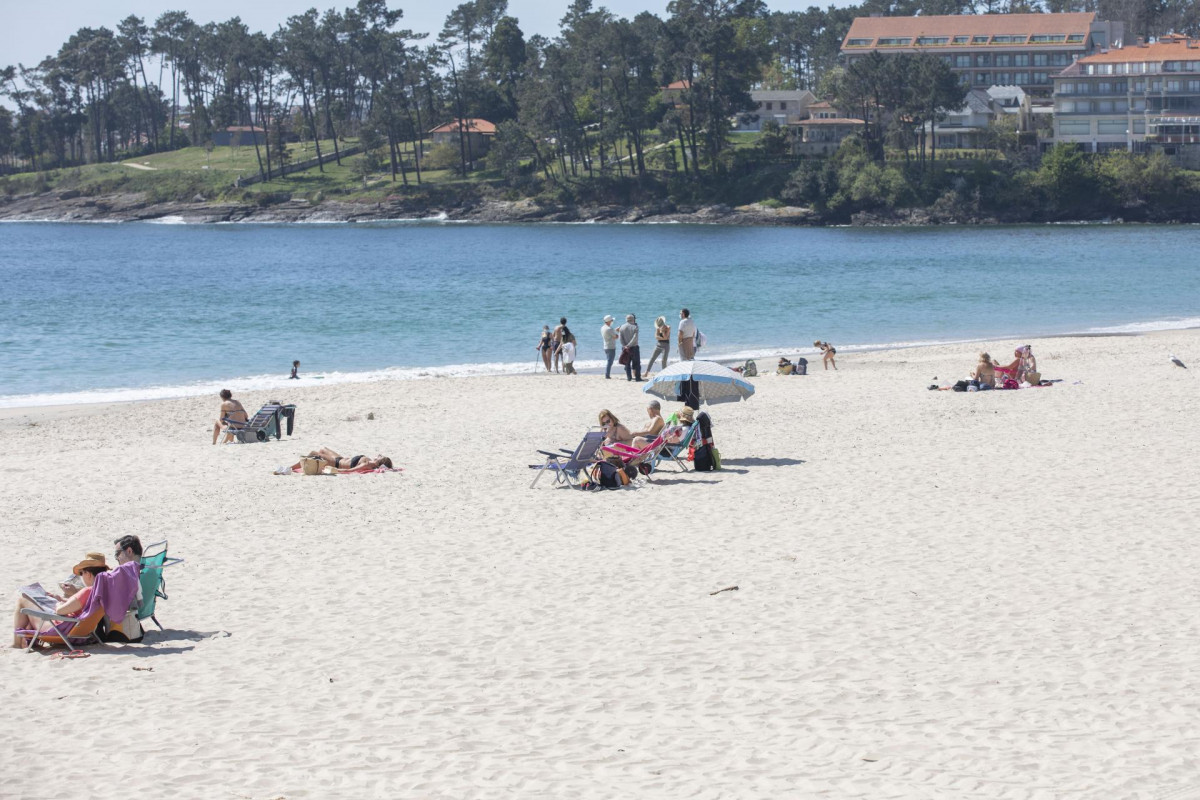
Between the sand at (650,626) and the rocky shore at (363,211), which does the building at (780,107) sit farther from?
the sand at (650,626)

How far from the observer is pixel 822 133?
10938 centimetres

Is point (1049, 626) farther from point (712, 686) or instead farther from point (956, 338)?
point (956, 338)

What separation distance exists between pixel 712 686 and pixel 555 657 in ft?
3.76

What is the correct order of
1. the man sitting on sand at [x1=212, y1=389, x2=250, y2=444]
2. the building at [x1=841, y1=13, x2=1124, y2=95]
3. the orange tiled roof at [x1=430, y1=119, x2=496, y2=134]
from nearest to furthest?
1. the man sitting on sand at [x1=212, y1=389, x2=250, y2=444]
2. the orange tiled roof at [x1=430, y1=119, x2=496, y2=134]
3. the building at [x1=841, y1=13, x2=1124, y2=95]

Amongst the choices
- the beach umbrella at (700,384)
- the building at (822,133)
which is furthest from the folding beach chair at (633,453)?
the building at (822,133)

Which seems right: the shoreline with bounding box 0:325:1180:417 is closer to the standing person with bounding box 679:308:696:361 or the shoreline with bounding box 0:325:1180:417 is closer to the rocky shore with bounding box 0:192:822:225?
the standing person with bounding box 679:308:696:361

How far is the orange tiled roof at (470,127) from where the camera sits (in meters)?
120

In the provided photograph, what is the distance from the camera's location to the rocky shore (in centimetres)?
9825

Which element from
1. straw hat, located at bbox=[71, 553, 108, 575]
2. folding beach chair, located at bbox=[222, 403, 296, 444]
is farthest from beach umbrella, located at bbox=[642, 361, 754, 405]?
straw hat, located at bbox=[71, 553, 108, 575]

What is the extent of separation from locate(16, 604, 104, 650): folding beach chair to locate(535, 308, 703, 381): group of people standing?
51.0 feet

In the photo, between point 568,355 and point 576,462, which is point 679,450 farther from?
point 568,355

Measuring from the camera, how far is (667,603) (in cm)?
920

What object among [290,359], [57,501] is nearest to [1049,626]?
[57,501]

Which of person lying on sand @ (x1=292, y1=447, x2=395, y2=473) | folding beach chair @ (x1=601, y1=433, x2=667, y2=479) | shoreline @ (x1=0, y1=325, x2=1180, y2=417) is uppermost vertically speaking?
folding beach chair @ (x1=601, y1=433, x2=667, y2=479)
